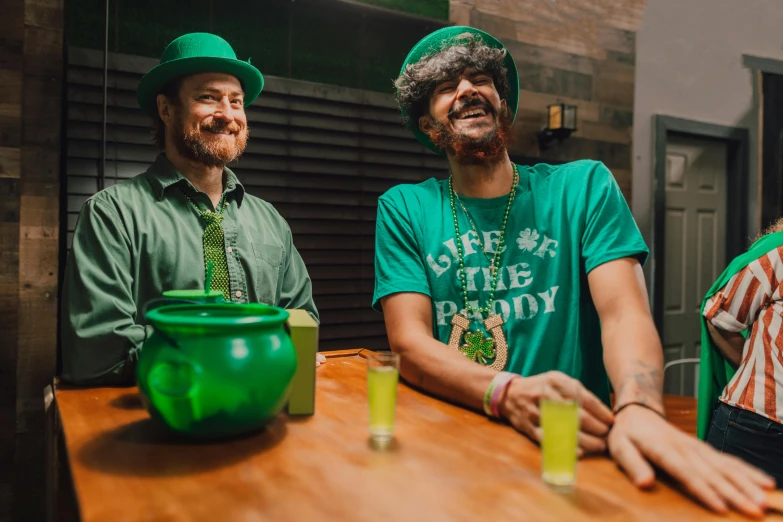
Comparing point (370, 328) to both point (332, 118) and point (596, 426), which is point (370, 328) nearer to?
point (332, 118)

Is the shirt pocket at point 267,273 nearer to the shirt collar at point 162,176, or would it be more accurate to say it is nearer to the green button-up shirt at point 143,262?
the green button-up shirt at point 143,262

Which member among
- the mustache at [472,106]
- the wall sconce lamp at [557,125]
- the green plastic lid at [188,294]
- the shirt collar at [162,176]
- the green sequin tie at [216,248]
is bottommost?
the green plastic lid at [188,294]

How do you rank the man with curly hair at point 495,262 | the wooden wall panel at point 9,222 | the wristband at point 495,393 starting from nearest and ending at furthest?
the wristband at point 495,393 < the man with curly hair at point 495,262 < the wooden wall panel at point 9,222

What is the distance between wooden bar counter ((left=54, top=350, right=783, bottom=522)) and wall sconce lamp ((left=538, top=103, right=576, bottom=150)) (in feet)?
9.78

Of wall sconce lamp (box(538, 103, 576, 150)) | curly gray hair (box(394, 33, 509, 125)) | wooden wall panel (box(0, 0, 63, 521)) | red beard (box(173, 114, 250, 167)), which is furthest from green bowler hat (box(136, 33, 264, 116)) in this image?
wall sconce lamp (box(538, 103, 576, 150))

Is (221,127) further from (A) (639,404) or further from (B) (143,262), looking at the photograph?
(A) (639,404)

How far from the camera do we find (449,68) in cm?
179

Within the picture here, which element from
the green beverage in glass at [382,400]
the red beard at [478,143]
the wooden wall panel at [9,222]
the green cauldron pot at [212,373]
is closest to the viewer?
the green cauldron pot at [212,373]

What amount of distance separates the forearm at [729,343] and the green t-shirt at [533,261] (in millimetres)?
639

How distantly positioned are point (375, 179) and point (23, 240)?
5.65 feet

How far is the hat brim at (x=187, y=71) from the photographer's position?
1.90 metres

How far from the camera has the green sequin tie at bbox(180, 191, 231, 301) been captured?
6.16 feet

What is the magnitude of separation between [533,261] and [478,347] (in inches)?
11.1

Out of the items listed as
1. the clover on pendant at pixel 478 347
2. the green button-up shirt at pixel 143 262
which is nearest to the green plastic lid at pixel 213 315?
the green button-up shirt at pixel 143 262
